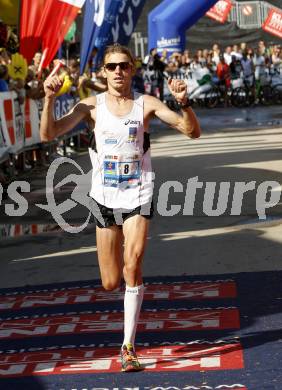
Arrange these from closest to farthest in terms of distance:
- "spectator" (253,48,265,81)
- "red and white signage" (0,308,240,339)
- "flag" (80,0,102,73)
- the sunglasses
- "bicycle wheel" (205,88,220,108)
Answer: the sunglasses
"red and white signage" (0,308,240,339)
"flag" (80,0,102,73)
"bicycle wheel" (205,88,220,108)
"spectator" (253,48,265,81)

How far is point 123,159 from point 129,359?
1215 mm

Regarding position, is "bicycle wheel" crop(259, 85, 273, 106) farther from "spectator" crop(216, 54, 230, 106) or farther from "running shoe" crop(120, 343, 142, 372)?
"running shoe" crop(120, 343, 142, 372)

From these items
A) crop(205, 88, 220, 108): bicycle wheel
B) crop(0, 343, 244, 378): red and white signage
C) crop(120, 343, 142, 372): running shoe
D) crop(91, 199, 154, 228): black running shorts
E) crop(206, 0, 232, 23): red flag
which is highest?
crop(206, 0, 232, 23): red flag

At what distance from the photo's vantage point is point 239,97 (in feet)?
118

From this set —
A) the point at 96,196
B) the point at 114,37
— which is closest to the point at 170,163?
the point at 114,37

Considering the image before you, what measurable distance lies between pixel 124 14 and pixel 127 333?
16429mm

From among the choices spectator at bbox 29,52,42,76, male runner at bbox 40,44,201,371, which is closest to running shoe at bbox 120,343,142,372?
male runner at bbox 40,44,201,371

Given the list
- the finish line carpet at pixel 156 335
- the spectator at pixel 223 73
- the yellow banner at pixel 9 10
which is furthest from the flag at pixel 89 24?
the spectator at pixel 223 73

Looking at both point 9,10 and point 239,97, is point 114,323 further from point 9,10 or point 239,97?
point 239,97

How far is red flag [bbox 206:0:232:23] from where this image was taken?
140 ft

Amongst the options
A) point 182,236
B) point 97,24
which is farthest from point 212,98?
point 182,236

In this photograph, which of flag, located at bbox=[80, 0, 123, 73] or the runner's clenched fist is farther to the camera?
flag, located at bbox=[80, 0, 123, 73]

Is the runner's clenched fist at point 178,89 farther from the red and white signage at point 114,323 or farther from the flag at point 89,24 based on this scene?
the flag at point 89,24

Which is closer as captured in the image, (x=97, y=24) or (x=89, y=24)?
(x=89, y=24)
